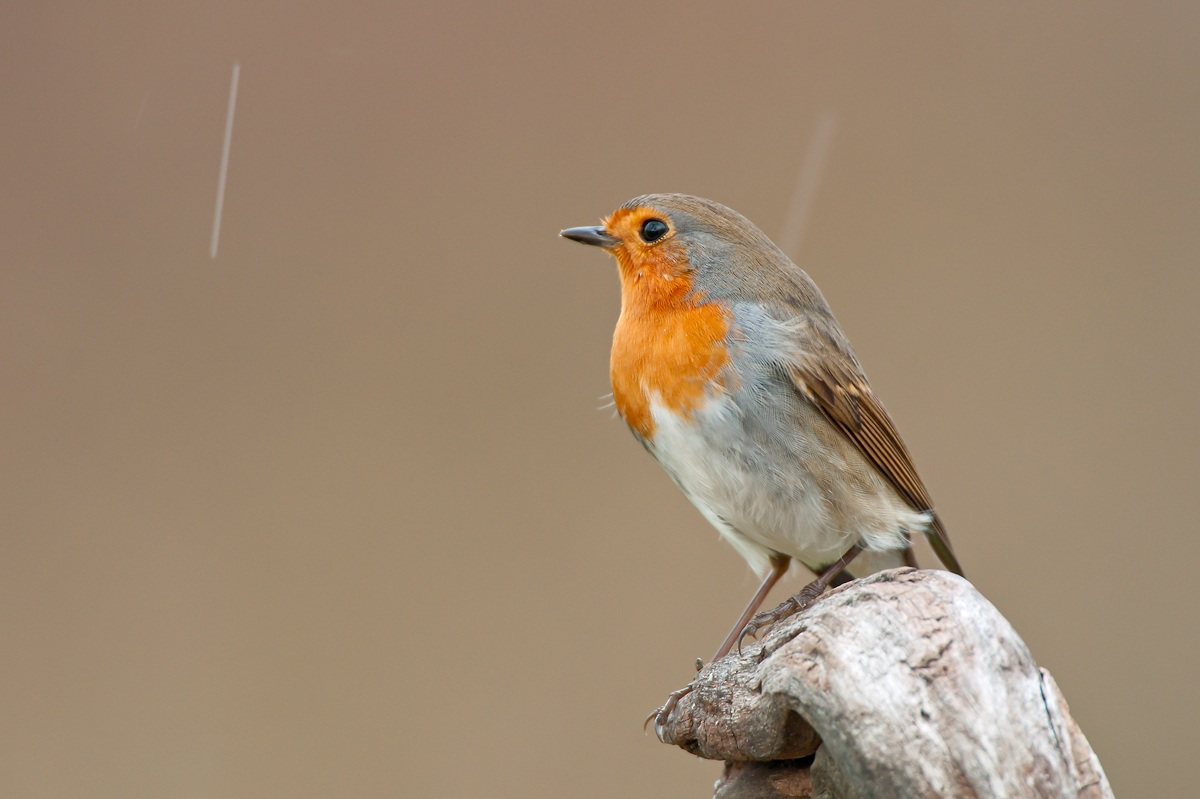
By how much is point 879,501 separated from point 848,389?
0.24 metres

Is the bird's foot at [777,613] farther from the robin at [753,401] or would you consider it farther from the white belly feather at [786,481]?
the white belly feather at [786,481]

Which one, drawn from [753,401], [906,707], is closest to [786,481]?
[753,401]

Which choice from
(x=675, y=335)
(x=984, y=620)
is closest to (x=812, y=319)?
(x=675, y=335)

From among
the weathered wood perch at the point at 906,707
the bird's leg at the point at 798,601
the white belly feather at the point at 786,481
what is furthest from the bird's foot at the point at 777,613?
the weathered wood perch at the point at 906,707

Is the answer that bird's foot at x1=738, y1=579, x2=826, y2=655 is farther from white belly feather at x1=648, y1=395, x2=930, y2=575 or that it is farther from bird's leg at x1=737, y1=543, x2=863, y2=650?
white belly feather at x1=648, y1=395, x2=930, y2=575

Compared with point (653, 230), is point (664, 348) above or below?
below

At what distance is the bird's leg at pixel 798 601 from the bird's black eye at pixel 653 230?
796 mm

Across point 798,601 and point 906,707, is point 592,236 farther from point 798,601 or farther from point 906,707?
point 906,707

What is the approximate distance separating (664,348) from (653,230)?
0.35 m

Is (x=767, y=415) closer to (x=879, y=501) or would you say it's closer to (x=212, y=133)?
(x=879, y=501)

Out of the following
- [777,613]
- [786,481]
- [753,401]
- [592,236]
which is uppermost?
[592,236]

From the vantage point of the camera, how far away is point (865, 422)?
2.15 m

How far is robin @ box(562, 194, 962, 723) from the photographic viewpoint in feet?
6.65

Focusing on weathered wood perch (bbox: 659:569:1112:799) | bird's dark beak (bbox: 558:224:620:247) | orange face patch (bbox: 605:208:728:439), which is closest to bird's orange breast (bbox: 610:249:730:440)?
orange face patch (bbox: 605:208:728:439)
